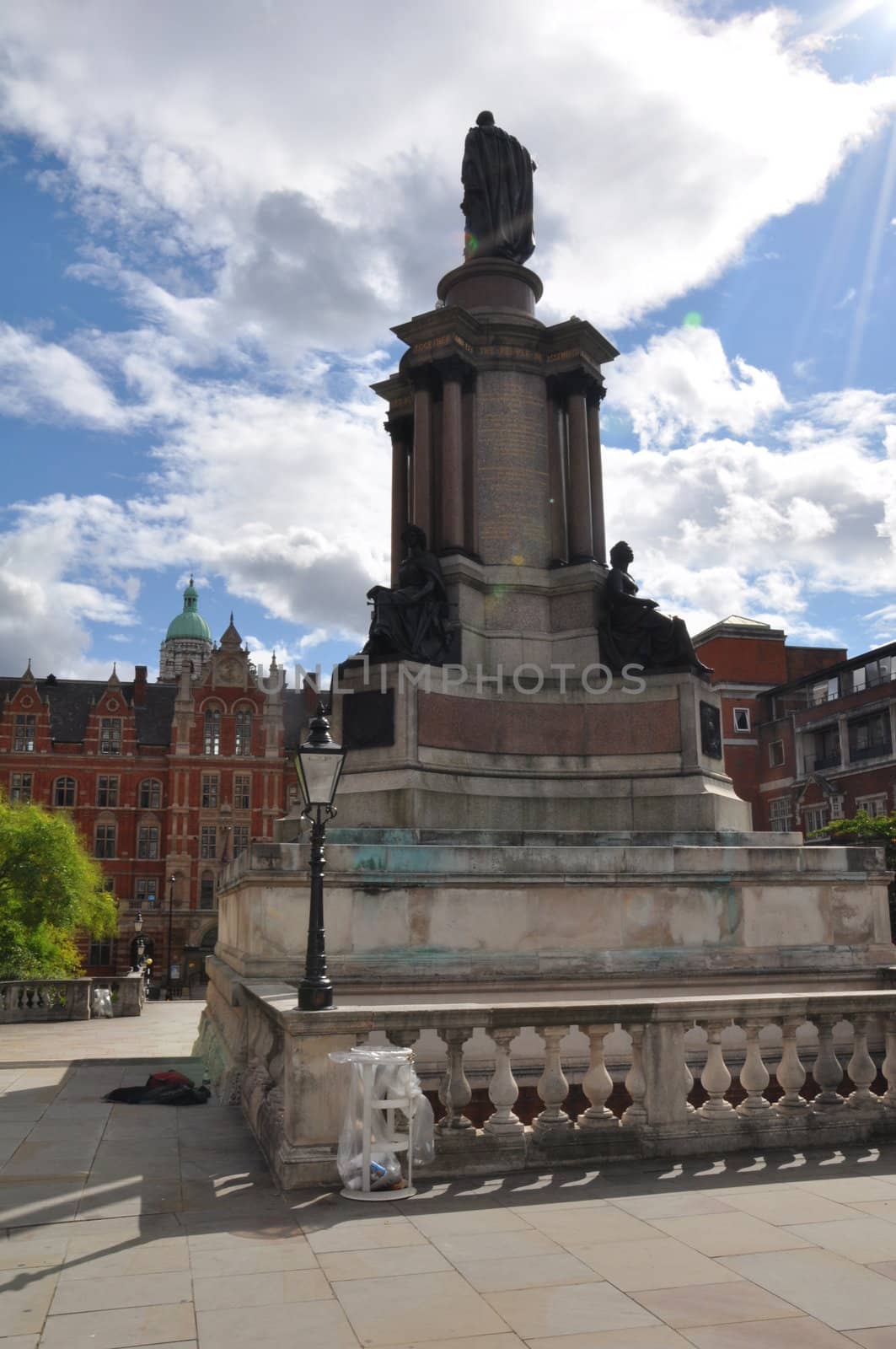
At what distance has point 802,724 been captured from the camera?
61.2m

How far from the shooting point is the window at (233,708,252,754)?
75.1m

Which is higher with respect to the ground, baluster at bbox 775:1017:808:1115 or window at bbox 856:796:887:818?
window at bbox 856:796:887:818

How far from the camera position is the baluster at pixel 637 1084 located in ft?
24.7

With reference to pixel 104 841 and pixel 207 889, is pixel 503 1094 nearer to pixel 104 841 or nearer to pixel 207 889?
pixel 207 889

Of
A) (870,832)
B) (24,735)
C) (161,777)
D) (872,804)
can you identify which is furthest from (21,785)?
(870,832)

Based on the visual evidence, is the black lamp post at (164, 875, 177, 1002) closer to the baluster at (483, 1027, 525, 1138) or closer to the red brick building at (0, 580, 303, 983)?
the red brick building at (0, 580, 303, 983)

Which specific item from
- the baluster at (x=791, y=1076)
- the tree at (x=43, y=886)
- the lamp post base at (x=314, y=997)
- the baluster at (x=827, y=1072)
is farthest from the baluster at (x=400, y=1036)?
the tree at (x=43, y=886)

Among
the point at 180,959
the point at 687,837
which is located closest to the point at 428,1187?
the point at 687,837

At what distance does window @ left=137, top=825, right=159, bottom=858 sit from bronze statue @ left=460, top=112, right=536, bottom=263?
59723mm

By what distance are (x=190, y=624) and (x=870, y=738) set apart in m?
99.0

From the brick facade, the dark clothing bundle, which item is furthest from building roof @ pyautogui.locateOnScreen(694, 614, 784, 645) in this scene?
the dark clothing bundle

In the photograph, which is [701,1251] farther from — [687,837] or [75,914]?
[75,914]

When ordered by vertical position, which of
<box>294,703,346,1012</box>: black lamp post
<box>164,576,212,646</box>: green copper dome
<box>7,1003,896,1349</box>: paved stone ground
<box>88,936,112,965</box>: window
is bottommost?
<box>88,936,112,965</box>: window

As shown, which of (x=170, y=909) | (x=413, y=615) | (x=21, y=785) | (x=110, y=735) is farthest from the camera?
(x=110, y=735)
